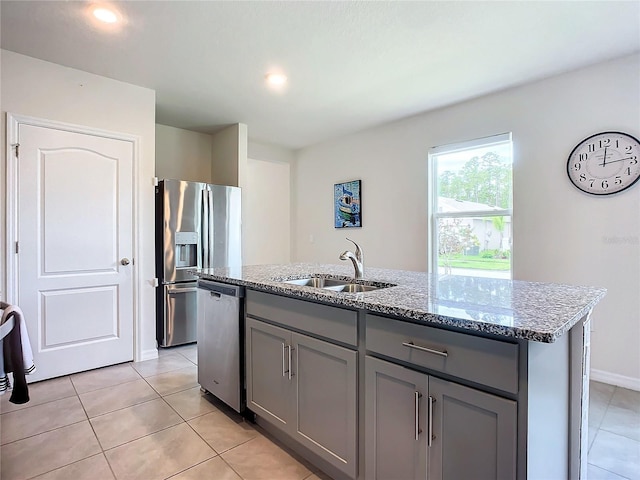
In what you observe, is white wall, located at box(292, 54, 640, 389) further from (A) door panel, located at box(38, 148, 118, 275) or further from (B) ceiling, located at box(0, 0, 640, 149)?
(A) door panel, located at box(38, 148, 118, 275)

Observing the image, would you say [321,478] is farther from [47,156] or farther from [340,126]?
[340,126]

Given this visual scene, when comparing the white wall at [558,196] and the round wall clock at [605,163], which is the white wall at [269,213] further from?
the round wall clock at [605,163]

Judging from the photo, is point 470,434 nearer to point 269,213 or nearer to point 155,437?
point 155,437

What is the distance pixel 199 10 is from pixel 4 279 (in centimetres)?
238

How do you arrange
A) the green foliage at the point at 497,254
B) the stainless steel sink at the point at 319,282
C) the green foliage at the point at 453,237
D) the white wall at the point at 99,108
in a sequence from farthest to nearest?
the green foliage at the point at 453,237
the green foliage at the point at 497,254
the white wall at the point at 99,108
the stainless steel sink at the point at 319,282

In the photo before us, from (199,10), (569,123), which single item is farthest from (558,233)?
(199,10)

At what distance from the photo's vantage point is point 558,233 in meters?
2.99

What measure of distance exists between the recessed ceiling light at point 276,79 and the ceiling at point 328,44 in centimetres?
6

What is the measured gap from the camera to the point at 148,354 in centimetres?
327

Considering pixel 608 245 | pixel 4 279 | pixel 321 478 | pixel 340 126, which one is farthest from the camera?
pixel 340 126

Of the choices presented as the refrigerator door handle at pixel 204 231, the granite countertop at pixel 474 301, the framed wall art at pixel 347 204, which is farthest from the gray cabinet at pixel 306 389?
the framed wall art at pixel 347 204

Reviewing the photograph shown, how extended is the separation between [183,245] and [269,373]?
2.19 metres

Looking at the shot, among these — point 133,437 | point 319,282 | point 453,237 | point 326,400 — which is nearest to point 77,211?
point 133,437

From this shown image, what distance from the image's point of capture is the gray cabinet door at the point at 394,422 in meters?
1.23
